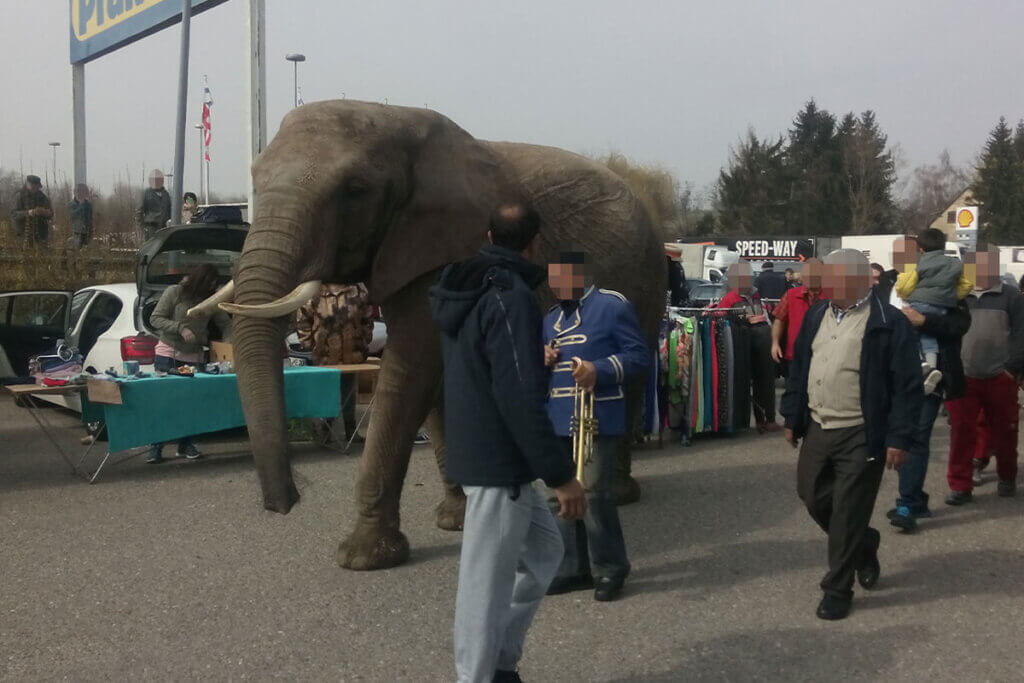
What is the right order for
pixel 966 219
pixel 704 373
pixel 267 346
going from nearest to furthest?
1. pixel 267 346
2. pixel 704 373
3. pixel 966 219

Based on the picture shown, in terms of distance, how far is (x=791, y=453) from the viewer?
10.3 metres

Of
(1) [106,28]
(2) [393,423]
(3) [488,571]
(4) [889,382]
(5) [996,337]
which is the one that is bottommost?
(3) [488,571]

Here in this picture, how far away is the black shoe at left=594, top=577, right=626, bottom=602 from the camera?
5.80m

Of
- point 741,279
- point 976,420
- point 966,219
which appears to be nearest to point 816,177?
point 966,219

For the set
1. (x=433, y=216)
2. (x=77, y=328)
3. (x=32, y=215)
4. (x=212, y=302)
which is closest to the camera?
(x=212, y=302)

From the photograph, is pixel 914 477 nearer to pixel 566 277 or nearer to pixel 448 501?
pixel 448 501

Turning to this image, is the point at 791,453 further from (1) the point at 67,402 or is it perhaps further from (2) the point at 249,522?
(1) the point at 67,402

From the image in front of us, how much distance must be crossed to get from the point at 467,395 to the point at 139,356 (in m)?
7.18

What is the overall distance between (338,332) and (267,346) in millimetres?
5672

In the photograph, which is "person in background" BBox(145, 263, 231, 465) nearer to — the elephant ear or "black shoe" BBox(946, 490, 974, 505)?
the elephant ear

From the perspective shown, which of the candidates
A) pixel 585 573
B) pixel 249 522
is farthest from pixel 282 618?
pixel 249 522

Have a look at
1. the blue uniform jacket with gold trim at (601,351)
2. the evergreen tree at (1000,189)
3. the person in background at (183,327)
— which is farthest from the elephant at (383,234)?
the evergreen tree at (1000,189)

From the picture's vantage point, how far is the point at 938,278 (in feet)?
24.3

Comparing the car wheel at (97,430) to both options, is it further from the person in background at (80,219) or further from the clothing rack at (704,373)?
the person in background at (80,219)
